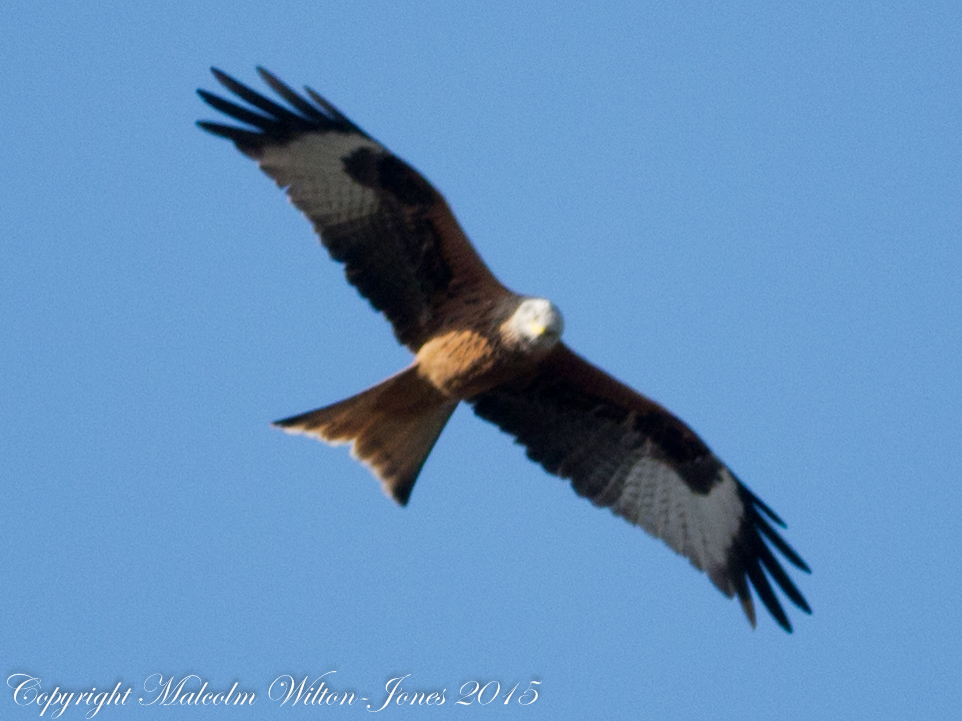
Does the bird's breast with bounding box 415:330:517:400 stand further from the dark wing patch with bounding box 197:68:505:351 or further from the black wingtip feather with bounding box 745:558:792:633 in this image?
the black wingtip feather with bounding box 745:558:792:633

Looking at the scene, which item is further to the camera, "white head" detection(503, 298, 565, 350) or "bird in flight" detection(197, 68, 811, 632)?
"bird in flight" detection(197, 68, 811, 632)

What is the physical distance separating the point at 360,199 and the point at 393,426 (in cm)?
125

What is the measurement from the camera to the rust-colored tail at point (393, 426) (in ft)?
25.4

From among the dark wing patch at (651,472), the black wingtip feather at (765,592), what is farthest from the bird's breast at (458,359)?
the black wingtip feather at (765,592)

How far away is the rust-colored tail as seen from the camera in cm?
773

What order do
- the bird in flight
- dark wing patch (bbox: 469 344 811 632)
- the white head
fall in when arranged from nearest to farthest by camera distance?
1. the white head
2. the bird in flight
3. dark wing patch (bbox: 469 344 811 632)

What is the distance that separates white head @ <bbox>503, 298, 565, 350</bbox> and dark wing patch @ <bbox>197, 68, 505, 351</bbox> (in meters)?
0.27

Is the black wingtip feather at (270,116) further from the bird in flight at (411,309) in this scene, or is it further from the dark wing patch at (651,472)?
the dark wing patch at (651,472)

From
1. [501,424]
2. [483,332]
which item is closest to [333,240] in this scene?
[483,332]

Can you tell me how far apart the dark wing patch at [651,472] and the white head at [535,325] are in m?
0.65

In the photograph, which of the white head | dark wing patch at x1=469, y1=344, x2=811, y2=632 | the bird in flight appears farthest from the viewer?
dark wing patch at x1=469, y1=344, x2=811, y2=632

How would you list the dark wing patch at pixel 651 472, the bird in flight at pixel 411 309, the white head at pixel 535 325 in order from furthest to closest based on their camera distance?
1. the dark wing patch at pixel 651 472
2. the bird in flight at pixel 411 309
3. the white head at pixel 535 325

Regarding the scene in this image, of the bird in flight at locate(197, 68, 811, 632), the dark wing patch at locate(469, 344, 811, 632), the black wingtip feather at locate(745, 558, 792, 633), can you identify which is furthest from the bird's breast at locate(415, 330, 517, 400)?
the black wingtip feather at locate(745, 558, 792, 633)

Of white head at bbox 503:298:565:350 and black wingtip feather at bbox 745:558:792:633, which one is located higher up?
white head at bbox 503:298:565:350
